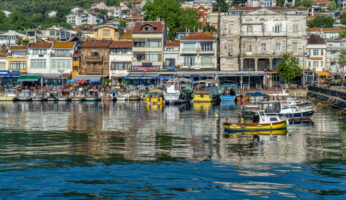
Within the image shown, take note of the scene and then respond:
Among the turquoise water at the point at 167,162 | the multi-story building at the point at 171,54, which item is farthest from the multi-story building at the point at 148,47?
the turquoise water at the point at 167,162

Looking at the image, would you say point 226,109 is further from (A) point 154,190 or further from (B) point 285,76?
(A) point 154,190

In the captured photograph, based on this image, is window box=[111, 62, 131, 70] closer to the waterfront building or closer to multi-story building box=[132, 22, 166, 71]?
multi-story building box=[132, 22, 166, 71]

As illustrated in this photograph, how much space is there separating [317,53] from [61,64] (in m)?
62.1

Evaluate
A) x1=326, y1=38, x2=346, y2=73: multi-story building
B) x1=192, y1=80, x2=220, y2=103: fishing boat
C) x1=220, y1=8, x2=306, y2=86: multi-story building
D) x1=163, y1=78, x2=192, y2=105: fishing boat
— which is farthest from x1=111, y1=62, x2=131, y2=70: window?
x1=326, y1=38, x2=346, y2=73: multi-story building

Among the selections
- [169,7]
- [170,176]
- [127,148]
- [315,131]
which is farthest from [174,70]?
[170,176]

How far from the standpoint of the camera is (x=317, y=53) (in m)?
122

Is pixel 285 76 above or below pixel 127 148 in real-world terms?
above

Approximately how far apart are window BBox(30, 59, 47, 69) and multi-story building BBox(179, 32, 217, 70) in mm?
31782

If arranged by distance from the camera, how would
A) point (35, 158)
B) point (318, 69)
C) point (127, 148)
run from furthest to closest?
point (318, 69), point (127, 148), point (35, 158)

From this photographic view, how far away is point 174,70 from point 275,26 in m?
24.5

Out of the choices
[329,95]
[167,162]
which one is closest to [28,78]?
[329,95]

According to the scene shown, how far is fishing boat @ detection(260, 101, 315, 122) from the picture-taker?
2379 inches

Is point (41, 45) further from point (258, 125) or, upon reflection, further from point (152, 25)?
point (258, 125)

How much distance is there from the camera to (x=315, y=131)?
52.0 meters
